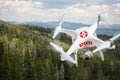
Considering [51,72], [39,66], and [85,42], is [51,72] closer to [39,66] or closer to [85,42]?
[39,66]

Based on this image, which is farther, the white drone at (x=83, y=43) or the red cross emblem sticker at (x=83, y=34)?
the red cross emblem sticker at (x=83, y=34)

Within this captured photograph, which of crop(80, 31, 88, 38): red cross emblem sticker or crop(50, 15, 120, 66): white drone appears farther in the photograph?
crop(80, 31, 88, 38): red cross emblem sticker

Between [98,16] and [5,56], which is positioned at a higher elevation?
[98,16]

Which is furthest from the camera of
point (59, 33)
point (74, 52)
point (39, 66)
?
point (39, 66)

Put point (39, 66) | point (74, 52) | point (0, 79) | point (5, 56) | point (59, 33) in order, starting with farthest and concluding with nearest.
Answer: point (39, 66)
point (5, 56)
point (0, 79)
point (59, 33)
point (74, 52)

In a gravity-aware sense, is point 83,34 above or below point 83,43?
above

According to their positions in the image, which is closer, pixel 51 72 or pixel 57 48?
pixel 57 48

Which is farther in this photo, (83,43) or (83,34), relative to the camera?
(83,43)

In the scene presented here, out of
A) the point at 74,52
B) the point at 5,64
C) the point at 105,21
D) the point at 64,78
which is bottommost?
the point at 64,78

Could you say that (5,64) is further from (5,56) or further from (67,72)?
(67,72)

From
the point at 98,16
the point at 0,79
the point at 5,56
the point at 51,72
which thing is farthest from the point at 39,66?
the point at 98,16
